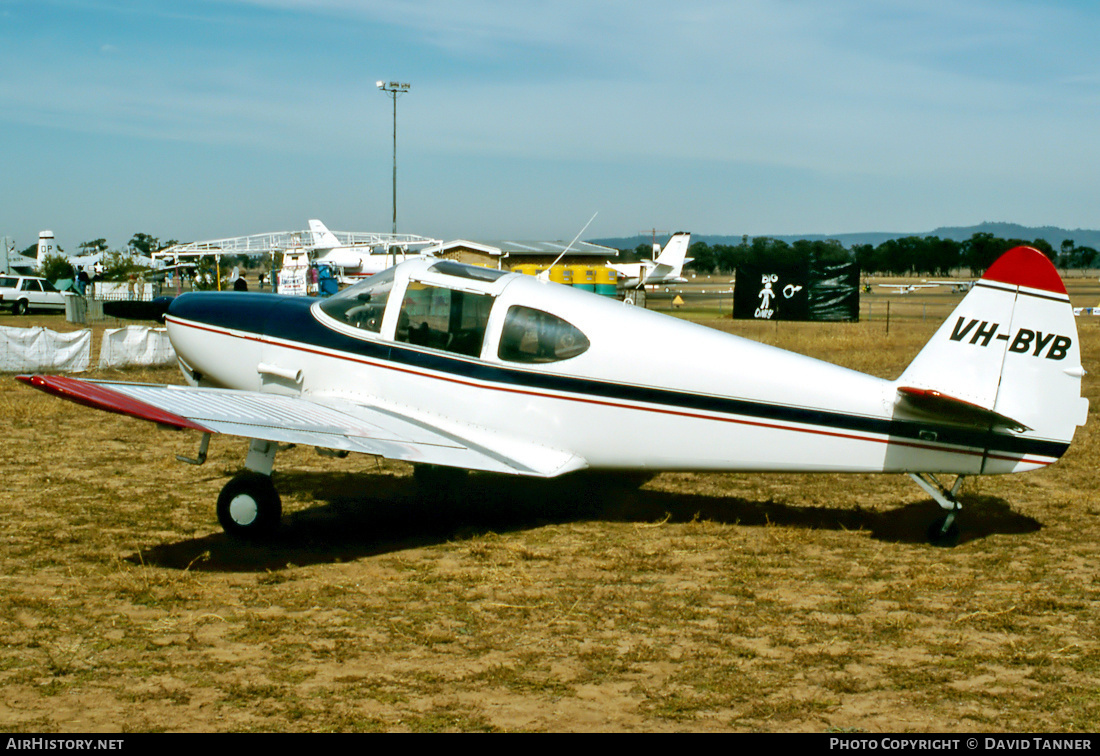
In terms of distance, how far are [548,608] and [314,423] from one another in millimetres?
2235

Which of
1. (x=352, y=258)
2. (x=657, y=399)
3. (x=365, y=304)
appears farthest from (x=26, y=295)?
(x=657, y=399)

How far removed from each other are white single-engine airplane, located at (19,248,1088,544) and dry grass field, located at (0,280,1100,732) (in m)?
0.71

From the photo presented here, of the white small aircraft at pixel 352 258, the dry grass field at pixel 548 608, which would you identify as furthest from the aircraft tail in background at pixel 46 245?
the dry grass field at pixel 548 608

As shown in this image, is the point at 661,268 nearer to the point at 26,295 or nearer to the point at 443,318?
the point at 26,295

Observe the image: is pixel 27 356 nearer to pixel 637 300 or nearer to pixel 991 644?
pixel 991 644

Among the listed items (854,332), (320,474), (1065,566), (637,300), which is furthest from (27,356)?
(637,300)

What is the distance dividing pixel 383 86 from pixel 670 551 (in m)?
43.2

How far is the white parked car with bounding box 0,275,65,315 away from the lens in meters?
36.5

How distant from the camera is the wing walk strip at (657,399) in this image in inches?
249

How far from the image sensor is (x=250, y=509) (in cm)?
679

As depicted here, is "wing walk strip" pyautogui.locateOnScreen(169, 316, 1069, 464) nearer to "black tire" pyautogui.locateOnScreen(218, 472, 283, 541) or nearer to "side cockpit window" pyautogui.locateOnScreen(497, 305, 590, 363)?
"side cockpit window" pyautogui.locateOnScreen(497, 305, 590, 363)
